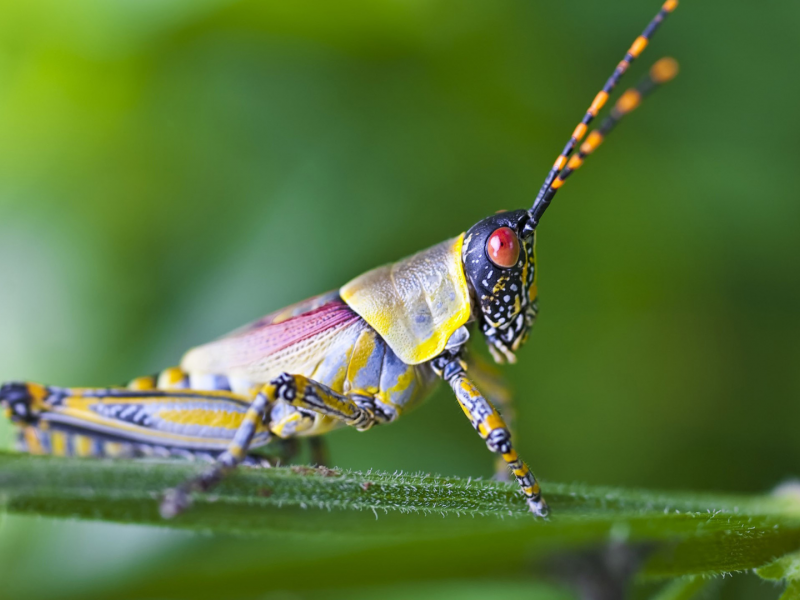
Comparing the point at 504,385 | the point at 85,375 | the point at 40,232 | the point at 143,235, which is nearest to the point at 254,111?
the point at 143,235

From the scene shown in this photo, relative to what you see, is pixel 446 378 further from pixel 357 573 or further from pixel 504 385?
pixel 357 573

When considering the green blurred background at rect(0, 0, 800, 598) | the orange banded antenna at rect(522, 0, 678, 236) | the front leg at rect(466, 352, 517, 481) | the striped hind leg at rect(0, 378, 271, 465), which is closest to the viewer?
the orange banded antenna at rect(522, 0, 678, 236)

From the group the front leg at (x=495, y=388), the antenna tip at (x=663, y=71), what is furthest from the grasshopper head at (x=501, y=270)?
the antenna tip at (x=663, y=71)

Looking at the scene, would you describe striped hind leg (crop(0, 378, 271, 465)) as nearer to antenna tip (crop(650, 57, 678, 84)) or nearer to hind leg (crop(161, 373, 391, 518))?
→ hind leg (crop(161, 373, 391, 518))

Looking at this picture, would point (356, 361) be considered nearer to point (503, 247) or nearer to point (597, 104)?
point (503, 247)

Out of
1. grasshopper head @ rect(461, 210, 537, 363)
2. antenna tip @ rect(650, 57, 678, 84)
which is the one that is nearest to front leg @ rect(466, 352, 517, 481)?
grasshopper head @ rect(461, 210, 537, 363)

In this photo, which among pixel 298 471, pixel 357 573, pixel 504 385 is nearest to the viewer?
pixel 357 573

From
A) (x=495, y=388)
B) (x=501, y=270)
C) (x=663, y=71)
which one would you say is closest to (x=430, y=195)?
(x=495, y=388)
